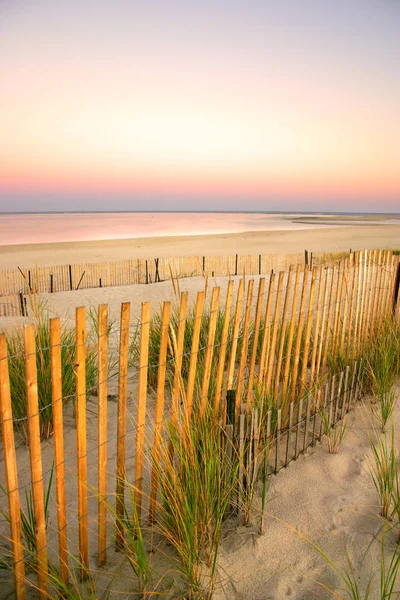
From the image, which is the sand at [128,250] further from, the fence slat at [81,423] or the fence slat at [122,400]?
the fence slat at [81,423]

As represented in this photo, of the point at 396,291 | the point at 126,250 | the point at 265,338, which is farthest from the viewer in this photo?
the point at 126,250

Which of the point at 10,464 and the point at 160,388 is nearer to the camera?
the point at 10,464

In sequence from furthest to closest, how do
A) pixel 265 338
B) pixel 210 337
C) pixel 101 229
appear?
pixel 101 229 → pixel 265 338 → pixel 210 337

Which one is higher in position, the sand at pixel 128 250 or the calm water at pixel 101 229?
the calm water at pixel 101 229

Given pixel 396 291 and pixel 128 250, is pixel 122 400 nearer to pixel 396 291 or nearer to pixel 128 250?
pixel 396 291

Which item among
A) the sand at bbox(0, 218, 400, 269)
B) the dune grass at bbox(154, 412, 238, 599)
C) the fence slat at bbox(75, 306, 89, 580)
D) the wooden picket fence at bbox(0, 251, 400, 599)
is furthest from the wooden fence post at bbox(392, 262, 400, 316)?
the sand at bbox(0, 218, 400, 269)

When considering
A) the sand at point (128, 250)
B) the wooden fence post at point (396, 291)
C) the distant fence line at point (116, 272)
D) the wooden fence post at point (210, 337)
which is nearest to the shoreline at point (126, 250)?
the sand at point (128, 250)

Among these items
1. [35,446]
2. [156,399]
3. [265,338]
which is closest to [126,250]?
[265,338]

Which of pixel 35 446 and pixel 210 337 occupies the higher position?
pixel 210 337

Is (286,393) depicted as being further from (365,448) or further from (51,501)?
(51,501)

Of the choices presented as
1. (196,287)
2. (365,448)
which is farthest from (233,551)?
(196,287)

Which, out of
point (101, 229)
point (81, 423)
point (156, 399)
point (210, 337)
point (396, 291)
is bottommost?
point (156, 399)

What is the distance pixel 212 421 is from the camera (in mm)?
2311

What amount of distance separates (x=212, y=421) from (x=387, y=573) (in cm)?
103
